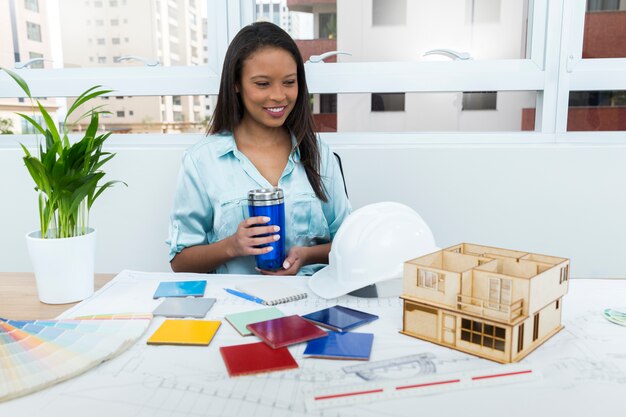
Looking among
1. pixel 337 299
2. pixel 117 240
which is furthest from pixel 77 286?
pixel 117 240

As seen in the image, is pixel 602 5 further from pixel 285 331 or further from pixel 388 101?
pixel 285 331

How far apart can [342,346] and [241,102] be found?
2.91 feet

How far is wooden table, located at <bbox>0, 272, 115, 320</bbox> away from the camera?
38.4 inches

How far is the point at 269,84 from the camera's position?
4.45ft

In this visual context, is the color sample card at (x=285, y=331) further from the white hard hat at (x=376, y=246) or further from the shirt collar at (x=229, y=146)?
the shirt collar at (x=229, y=146)

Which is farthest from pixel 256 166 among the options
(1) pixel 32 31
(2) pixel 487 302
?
(1) pixel 32 31

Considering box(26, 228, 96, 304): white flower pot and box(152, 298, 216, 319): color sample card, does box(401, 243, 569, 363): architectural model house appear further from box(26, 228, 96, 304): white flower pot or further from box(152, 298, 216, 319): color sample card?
box(26, 228, 96, 304): white flower pot

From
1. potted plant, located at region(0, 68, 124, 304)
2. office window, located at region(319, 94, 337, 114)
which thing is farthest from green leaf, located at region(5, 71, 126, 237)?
office window, located at region(319, 94, 337, 114)

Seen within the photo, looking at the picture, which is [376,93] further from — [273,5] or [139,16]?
[139,16]

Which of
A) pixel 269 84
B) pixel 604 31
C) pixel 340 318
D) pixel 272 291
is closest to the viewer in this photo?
pixel 340 318

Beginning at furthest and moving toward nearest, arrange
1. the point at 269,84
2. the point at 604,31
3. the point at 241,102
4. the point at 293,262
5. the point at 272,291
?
the point at 604,31, the point at 241,102, the point at 269,84, the point at 293,262, the point at 272,291

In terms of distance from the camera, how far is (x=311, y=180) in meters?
1.45

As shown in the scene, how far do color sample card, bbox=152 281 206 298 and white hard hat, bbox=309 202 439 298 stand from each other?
0.23 m

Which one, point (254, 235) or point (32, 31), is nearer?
point (254, 235)
